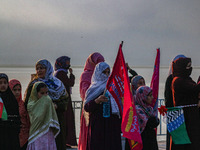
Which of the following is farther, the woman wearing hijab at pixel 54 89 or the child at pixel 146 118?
the woman wearing hijab at pixel 54 89

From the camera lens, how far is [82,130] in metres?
6.04

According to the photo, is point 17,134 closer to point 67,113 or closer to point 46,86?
point 46,86

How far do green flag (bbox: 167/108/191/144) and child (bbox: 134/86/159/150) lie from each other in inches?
8.0

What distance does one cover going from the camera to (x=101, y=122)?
16.8ft

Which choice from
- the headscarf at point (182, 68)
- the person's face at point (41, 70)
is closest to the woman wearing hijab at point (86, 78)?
the person's face at point (41, 70)

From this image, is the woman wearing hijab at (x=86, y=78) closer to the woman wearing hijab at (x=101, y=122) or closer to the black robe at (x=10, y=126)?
the woman wearing hijab at (x=101, y=122)

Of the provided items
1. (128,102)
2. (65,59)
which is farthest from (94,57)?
(128,102)

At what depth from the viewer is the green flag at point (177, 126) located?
203 inches

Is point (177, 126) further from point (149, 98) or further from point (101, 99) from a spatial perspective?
point (101, 99)

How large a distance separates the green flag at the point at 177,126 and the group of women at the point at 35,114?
4.88 ft

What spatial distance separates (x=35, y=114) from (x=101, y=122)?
855 mm

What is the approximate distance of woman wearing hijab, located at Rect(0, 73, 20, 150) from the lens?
188 inches

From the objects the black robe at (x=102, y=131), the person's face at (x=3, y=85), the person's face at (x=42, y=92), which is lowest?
the black robe at (x=102, y=131)

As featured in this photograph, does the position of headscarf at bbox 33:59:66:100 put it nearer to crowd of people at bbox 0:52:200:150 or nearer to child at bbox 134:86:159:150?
crowd of people at bbox 0:52:200:150
